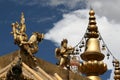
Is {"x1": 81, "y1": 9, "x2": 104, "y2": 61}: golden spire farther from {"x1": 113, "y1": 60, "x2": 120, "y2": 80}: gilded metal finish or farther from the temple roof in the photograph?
the temple roof

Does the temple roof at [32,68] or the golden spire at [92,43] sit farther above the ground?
the temple roof at [32,68]

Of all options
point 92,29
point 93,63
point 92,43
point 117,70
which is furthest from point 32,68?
point 117,70

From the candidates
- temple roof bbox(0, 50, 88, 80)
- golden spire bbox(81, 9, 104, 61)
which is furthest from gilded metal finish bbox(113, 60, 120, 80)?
temple roof bbox(0, 50, 88, 80)

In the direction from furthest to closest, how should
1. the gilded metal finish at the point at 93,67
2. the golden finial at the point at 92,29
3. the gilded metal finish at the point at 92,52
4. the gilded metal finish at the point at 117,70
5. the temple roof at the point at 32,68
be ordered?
1. the gilded metal finish at the point at 117,70
2. the golden finial at the point at 92,29
3. the gilded metal finish at the point at 92,52
4. the gilded metal finish at the point at 93,67
5. the temple roof at the point at 32,68

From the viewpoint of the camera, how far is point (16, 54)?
734 inches

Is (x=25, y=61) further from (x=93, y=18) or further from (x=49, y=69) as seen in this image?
(x=93, y=18)

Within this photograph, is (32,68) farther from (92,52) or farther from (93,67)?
(92,52)

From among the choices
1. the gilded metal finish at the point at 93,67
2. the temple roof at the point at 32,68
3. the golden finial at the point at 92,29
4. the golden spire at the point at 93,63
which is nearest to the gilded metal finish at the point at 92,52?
the golden spire at the point at 93,63

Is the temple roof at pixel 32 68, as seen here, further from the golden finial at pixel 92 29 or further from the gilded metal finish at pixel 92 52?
the golden finial at pixel 92 29

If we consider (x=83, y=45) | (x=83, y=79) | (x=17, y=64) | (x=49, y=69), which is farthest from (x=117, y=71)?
(x=17, y=64)

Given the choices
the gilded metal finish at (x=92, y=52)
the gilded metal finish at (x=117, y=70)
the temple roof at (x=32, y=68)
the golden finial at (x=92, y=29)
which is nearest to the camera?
the temple roof at (x=32, y=68)

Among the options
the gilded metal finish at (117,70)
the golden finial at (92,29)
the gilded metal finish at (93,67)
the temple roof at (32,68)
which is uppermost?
the temple roof at (32,68)

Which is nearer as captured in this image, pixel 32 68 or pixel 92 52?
pixel 32 68

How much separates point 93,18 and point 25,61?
12016mm
